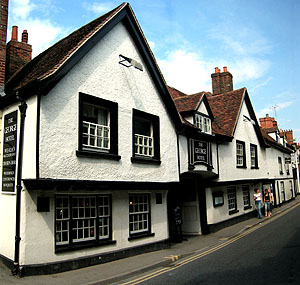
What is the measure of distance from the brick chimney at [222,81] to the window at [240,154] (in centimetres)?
634

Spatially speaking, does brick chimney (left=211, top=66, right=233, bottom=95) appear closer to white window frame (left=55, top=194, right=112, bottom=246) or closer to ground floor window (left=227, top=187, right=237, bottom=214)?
ground floor window (left=227, top=187, right=237, bottom=214)

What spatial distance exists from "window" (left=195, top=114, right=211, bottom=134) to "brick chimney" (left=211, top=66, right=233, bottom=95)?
9.68m

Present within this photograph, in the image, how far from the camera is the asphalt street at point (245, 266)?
6903mm

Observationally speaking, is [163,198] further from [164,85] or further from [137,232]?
[164,85]

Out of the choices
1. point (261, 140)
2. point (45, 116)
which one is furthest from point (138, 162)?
point (261, 140)

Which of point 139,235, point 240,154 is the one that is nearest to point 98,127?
point 139,235

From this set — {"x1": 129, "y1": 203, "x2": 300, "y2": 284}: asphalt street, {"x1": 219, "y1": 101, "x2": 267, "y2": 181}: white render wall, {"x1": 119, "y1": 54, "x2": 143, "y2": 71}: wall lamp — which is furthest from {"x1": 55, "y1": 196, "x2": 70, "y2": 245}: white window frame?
{"x1": 219, "y1": 101, "x2": 267, "y2": 181}: white render wall

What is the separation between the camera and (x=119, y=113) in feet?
32.8

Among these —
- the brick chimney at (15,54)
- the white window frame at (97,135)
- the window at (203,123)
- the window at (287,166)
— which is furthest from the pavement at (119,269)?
the window at (287,166)

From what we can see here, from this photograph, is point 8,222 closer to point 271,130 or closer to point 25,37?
point 25,37

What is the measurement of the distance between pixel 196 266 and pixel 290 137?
143 feet

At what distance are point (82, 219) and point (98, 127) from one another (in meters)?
2.90

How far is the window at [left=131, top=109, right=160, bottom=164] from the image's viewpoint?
430 inches

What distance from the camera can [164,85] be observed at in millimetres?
12031
